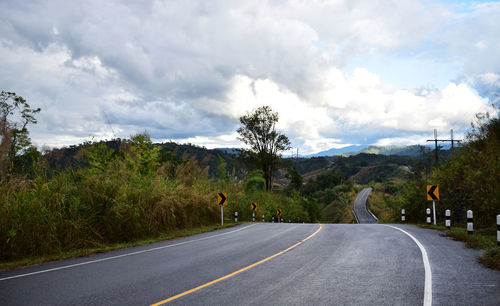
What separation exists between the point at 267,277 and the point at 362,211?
63.2m

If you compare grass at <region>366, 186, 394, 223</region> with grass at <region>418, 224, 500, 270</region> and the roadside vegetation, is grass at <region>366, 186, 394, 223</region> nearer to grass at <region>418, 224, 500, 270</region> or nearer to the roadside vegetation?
grass at <region>418, 224, 500, 270</region>

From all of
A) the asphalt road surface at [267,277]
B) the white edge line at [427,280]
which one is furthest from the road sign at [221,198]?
the white edge line at [427,280]

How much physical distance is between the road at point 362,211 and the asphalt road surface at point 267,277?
47.3m

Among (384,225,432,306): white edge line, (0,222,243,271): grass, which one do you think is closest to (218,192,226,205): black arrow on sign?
(0,222,243,271): grass

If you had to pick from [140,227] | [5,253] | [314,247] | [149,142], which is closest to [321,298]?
[314,247]

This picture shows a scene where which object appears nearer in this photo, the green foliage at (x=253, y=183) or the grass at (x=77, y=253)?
the grass at (x=77, y=253)

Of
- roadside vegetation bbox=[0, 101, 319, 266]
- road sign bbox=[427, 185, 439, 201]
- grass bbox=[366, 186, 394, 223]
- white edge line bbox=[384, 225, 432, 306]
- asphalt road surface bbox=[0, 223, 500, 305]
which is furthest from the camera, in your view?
grass bbox=[366, 186, 394, 223]

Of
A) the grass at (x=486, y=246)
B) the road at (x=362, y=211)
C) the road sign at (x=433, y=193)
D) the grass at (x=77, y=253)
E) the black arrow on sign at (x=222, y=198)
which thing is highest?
the road sign at (x=433, y=193)

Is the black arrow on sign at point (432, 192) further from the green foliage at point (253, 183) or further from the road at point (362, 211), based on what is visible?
the road at point (362, 211)

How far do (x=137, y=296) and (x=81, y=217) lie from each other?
6.80 metres

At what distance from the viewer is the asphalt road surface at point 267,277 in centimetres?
547

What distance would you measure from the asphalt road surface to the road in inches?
1863

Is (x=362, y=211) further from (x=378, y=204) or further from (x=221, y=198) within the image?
(x=221, y=198)

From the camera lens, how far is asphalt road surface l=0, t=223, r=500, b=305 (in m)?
5.47
